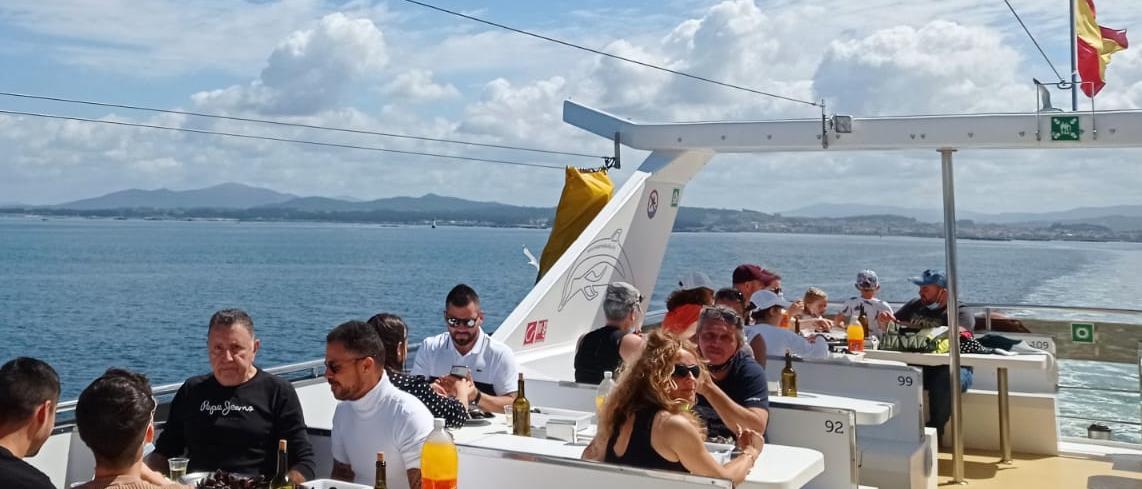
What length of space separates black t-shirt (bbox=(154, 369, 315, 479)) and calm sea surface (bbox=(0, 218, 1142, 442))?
6.06 metres

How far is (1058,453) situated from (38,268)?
92606mm

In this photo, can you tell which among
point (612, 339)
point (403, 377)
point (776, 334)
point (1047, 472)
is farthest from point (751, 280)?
point (403, 377)

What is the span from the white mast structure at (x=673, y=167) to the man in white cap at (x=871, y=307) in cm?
131

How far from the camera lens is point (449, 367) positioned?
495 centimetres

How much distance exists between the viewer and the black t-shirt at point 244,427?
11.6ft

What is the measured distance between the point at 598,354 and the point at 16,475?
9.86 ft

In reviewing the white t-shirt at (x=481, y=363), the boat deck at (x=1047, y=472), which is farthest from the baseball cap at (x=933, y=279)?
the white t-shirt at (x=481, y=363)

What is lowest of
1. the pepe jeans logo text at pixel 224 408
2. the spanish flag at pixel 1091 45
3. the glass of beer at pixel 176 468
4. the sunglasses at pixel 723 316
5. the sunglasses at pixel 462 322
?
the glass of beer at pixel 176 468

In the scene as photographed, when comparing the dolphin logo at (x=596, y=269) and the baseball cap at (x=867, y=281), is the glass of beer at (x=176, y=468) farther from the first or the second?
the baseball cap at (x=867, y=281)

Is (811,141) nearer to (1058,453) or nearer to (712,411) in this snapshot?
(1058,453)

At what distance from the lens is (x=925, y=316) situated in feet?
23.7

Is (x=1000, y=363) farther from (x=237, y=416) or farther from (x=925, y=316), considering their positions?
(x=237, y=416)

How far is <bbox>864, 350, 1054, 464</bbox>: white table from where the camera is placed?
20.6 ft

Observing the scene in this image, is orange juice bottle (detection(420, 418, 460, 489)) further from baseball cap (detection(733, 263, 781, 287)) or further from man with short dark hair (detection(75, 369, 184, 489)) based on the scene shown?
baseball cap (detection(733, 263, 781, 287))
